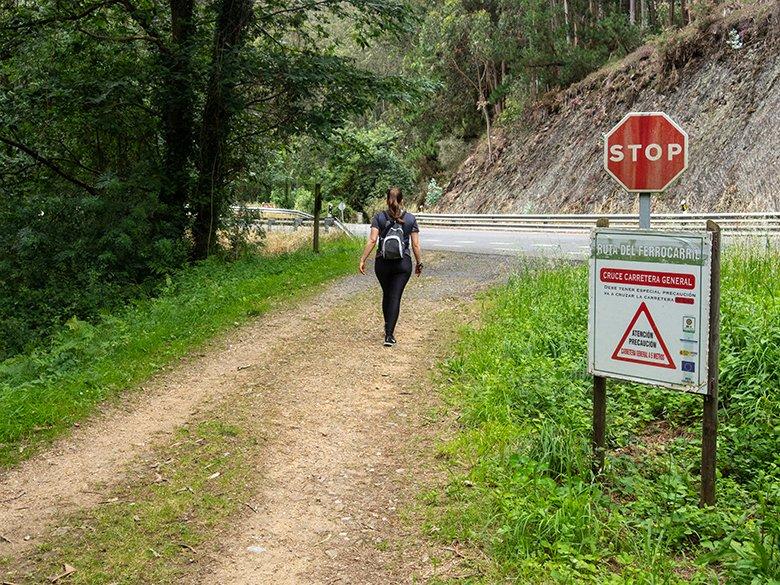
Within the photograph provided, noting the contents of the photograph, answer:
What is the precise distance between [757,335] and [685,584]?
3.19 m

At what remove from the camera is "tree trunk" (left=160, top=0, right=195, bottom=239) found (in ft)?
43.3

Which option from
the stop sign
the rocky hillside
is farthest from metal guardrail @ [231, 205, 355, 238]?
the stop sign

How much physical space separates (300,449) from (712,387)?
3.06m

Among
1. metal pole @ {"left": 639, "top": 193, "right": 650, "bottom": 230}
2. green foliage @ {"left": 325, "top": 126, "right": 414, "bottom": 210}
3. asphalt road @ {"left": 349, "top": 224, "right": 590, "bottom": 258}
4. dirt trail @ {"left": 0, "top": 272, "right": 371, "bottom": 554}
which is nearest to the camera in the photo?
metal pole @ {"left": 639, "top": 193, "right": 650, "bottom": 230}

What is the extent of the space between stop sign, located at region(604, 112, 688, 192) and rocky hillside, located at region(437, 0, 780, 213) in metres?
16.1

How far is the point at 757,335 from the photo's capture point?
19.8ft

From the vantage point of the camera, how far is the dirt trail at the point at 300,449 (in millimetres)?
4164

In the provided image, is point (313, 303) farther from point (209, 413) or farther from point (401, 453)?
point (401, 453)

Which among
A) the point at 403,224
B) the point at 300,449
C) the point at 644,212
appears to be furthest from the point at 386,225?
the point at 644,212

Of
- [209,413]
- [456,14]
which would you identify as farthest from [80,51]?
[456,14]

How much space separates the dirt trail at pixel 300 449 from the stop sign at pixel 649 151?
2.57 metres

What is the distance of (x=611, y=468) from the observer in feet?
16.0

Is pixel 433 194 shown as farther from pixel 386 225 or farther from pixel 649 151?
pixel 649 151

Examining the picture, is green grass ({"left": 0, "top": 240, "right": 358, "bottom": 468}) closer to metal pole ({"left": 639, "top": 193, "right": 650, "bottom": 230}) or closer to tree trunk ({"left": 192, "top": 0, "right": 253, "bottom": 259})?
tree trunk ({"left": 192, "top": 0, "right": 253, "bottom": 259})
